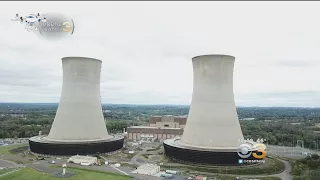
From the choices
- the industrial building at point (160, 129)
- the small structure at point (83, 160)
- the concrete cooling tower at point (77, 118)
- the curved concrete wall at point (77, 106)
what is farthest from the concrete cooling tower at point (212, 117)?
the industrial building at point (160, 129)

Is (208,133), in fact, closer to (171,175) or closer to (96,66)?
(171,175)

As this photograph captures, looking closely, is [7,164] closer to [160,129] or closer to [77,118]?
[77,118]

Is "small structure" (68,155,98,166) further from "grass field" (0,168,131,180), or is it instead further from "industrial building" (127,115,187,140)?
"industrial building" (127,115,187,140)

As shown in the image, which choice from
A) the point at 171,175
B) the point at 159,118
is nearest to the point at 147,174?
the point at 171,175

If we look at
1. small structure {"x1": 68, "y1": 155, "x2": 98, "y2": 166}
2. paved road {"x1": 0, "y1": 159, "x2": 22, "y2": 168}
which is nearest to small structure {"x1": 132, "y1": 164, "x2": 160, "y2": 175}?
small structure {"x1": 68, "y1": 155, "x2": 98, "y2": 166}

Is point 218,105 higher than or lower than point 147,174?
higher

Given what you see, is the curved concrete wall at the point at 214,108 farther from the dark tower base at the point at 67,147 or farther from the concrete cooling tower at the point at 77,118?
the concrete cooling tower at the point at 77,118
